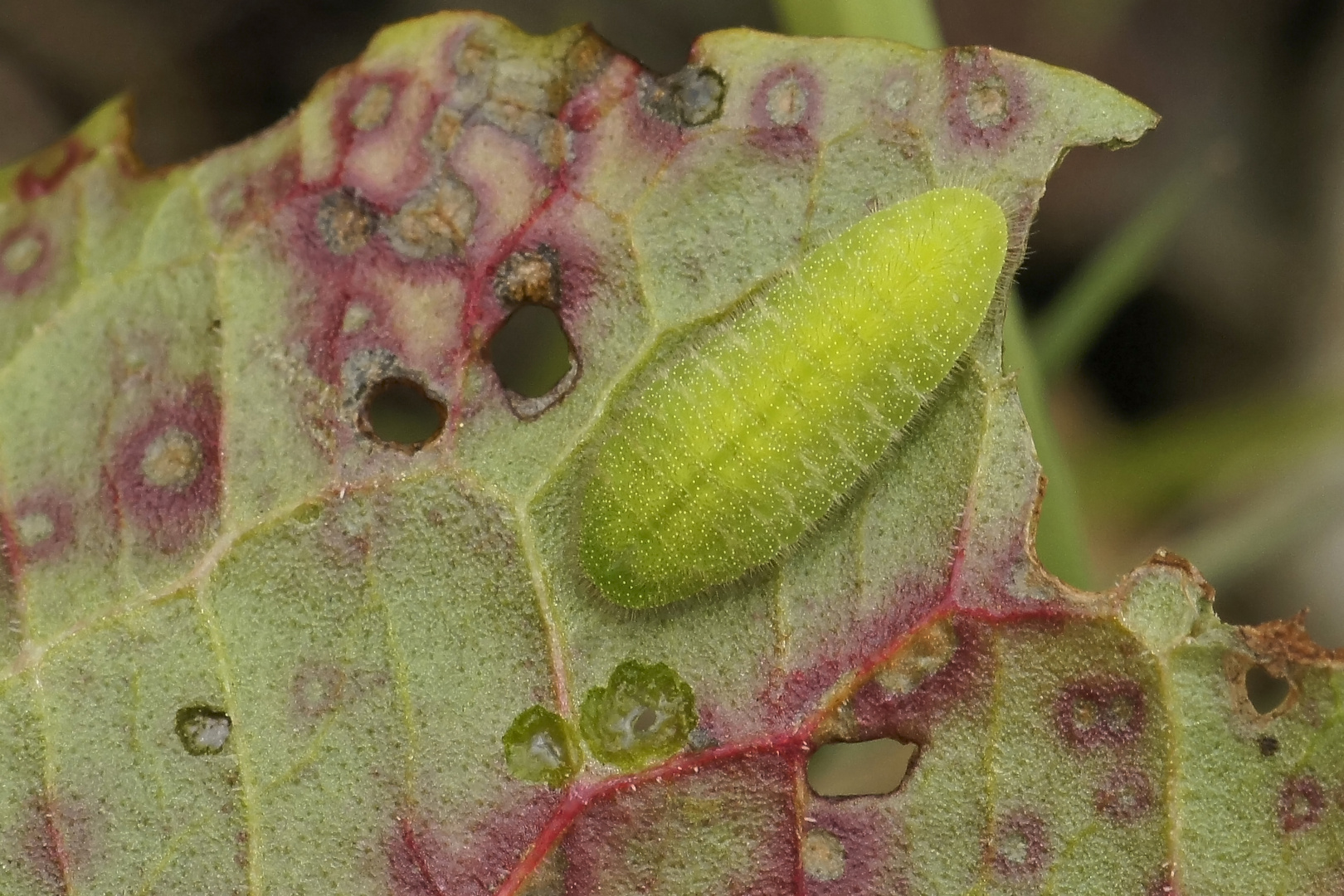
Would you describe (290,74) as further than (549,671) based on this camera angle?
Yes

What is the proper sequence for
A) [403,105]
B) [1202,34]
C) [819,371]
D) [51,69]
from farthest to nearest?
[1202,34]
[51,69]
[403,105]
[819,371]

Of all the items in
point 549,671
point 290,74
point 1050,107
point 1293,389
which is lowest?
point 1293,389

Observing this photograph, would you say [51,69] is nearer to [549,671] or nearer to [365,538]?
[365,538]

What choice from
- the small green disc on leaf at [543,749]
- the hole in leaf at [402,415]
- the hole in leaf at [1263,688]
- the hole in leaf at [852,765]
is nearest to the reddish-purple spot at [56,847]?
the small green disc on leaf at [543,749]

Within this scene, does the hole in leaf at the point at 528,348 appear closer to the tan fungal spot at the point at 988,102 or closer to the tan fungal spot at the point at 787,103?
the tan fungal spot at the point at 787,103

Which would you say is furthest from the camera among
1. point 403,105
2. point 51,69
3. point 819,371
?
point 51,69

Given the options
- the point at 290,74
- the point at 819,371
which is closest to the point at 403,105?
the point at 819,371

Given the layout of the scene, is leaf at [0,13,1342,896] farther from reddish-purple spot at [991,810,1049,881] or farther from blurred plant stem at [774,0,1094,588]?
blurred plant stem at [774,0,1094,588]

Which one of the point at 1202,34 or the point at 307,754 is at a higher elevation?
the point at 1202,34
